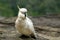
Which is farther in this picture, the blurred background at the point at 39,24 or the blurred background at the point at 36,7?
the blurred background at the point at 36,7

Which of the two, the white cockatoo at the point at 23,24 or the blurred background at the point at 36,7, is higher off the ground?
the white cockatoo at the point at 23,24

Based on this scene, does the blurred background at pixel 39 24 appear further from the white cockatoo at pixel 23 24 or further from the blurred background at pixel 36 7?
the white cockatoo at pixel 23 24

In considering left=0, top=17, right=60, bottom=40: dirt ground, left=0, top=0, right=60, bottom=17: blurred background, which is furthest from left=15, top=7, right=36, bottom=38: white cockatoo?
left=0, top=0, right=60, bottom=17: blurred background

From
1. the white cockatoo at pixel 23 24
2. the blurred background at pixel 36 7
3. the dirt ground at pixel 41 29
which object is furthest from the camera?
the blurred background at pixel 36 7

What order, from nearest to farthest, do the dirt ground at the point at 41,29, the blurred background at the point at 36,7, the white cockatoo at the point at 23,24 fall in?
the white cockatoo at the point at 23,24
the dirt ground at the point at 41,29
the blurred background at the point at 36,7

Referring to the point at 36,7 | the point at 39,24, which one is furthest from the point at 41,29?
the point at 36,7

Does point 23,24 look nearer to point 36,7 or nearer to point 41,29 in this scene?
point 41,29

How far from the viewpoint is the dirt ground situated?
672 centimetres

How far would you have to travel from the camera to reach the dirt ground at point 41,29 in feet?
22.1

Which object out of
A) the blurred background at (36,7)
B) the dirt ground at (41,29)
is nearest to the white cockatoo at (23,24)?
the dirt ground at (41,29)

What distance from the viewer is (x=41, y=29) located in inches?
306

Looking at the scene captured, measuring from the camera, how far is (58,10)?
581 inches

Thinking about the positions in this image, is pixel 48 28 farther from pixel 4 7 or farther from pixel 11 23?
pixel 4 7

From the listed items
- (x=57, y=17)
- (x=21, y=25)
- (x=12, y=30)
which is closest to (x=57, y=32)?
(x=12, y=30)
